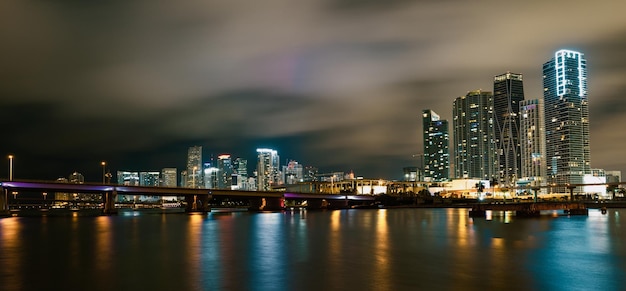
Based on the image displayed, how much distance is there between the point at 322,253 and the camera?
36406mm

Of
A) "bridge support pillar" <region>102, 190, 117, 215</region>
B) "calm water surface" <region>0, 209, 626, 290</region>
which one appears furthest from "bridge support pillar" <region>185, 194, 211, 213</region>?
"calm water surface" <region>0, 209, 626, 290</region>

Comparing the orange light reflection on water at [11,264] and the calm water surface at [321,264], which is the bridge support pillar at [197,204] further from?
the calm water surface at [321,264]

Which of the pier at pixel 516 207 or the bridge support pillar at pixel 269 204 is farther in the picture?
the bridge support pillar at pixel 269 204

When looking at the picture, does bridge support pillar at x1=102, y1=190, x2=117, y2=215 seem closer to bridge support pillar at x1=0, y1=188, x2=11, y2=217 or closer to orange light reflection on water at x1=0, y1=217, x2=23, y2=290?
bridge support pillar at x1=0, y1=188, x2=11, y2=217

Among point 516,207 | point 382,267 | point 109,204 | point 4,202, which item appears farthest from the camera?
point 109,204

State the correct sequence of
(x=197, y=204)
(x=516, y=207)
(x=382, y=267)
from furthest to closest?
(x=197, y=204) → (x=516, y=207) → (x=382, y=267)

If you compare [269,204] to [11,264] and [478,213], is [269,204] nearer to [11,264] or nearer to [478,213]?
[478,213]

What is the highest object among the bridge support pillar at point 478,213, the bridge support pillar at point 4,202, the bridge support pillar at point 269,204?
the bridge support pillar at point 4,202

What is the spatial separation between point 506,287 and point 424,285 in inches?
141

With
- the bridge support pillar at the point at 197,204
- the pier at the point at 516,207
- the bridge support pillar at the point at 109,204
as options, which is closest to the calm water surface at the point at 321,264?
the pier at the point at 516,207

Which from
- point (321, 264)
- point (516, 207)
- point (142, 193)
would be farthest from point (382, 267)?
point (142, 193)

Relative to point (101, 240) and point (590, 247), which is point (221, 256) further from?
point (590, 247)

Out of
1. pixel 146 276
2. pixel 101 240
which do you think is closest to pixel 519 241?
pixel 146 276

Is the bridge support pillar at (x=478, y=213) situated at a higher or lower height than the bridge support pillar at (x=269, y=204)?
higher
